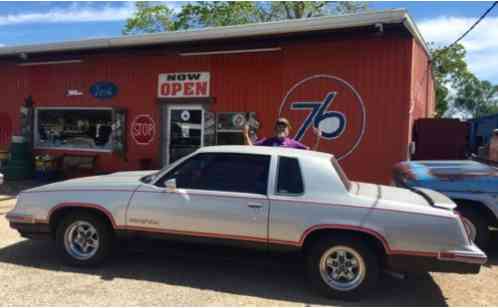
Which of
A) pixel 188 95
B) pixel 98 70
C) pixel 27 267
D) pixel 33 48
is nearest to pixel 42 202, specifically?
pixel 27 267

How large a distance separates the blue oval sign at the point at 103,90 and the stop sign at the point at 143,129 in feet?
3.41

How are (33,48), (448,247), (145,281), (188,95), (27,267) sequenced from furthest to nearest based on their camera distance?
(33,48)
(188,95)
(27,267)
(145,281)
(448,247)

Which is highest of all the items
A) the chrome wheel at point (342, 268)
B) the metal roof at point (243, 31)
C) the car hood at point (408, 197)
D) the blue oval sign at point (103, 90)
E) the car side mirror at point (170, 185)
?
the metal roof at point (243, 31)

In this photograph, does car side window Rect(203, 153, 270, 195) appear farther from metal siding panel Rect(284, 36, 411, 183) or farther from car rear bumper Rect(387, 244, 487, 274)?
metal siding panel Rect(284, 36, 411, 183)

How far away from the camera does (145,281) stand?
4.34 meters

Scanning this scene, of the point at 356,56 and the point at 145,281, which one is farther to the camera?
the point at 356,56

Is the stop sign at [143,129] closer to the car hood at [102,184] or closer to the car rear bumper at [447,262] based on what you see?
the car hood at [102,184]

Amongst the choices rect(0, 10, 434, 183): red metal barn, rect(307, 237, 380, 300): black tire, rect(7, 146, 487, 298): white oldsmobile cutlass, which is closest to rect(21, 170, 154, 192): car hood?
rect(7, 146, 487, 298): white oldsmobile cutlass

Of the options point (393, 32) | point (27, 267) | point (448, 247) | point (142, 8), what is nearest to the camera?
point (448, 247)

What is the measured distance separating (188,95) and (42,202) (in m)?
5.87

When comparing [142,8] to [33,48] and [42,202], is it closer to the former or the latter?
[33,48]

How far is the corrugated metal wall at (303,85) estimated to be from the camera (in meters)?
8.30

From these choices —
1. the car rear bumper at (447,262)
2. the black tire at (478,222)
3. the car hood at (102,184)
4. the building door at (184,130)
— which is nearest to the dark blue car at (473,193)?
the black tire at (478,222)

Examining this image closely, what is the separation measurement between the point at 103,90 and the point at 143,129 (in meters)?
1.65
